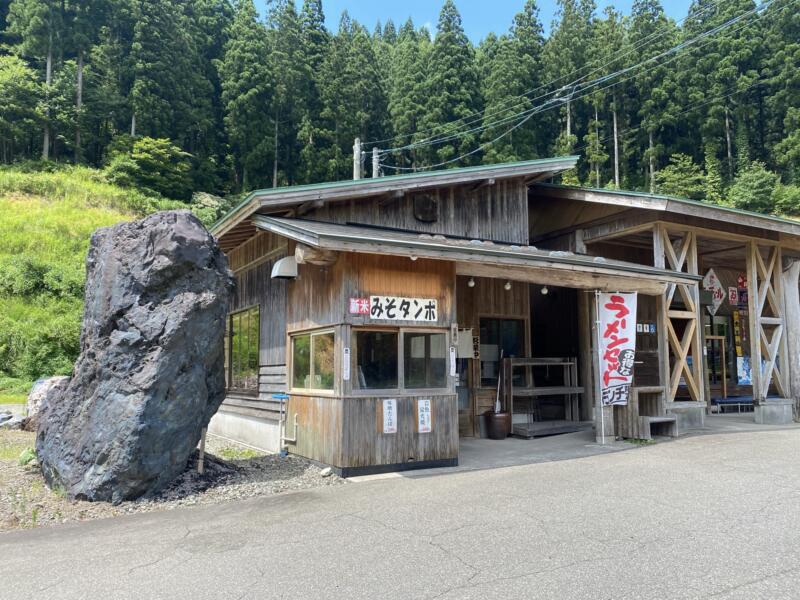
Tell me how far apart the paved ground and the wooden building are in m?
A: 1.41

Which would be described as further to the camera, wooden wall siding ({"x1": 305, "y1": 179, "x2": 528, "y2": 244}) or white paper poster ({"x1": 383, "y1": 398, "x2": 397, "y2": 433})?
wooden wall siding ({"x1": 305, "y1": 179, "x2": 528, "y2": 244})

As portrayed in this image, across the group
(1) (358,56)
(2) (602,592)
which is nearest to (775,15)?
(1) (358,56)

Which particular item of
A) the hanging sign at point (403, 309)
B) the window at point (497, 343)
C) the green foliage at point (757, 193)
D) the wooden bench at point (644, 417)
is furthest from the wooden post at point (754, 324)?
the green foliage at point (757, 193)

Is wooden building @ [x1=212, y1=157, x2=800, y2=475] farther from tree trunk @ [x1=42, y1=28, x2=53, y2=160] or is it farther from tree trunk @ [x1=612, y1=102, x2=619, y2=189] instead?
tree trunk @ [x1=42, y1=28, x2=53, y2=160]

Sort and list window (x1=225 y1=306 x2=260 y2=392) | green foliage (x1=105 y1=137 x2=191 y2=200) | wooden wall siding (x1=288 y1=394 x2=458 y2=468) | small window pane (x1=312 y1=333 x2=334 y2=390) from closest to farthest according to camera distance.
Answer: wooden wall siding (x1=288 y1=394 x2=458 y2=468) < small window pane (x1=312 y1=333 x2=334 y2=390) < window (x1=225 y1=306 x2=260 y2=392) < green foliage (x1=105 y1=137 x2=191 y2=200)

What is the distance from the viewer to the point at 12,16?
138 ft

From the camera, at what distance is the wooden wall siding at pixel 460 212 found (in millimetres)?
10117

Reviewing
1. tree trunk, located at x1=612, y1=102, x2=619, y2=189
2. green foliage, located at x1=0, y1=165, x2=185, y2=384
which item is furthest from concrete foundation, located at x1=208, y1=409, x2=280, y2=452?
tree trunk, located at x1=612, y1=102, x2=619, y2=189

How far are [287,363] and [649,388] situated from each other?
263 inches

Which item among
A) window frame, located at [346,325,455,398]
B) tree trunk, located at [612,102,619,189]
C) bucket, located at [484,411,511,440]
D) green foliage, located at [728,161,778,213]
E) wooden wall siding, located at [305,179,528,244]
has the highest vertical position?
tree trunk, located at [612,102,619,189]

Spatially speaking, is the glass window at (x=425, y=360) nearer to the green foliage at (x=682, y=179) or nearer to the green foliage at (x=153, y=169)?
the green foliage at (x=153, y=169)

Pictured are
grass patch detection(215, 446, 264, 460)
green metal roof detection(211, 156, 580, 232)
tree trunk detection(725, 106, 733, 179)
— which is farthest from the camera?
tree trunk detection(725, 106, 733, 179)

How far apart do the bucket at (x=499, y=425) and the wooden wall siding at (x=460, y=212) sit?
12.0 feet

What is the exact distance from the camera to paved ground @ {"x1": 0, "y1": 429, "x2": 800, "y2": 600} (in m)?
3.90
